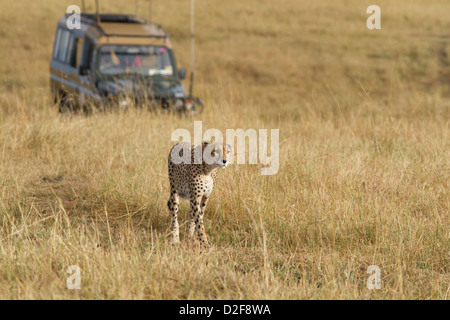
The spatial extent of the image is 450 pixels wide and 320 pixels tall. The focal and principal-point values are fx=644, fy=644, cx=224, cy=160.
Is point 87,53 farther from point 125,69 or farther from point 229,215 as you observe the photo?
point 229,215

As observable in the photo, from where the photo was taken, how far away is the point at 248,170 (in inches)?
234

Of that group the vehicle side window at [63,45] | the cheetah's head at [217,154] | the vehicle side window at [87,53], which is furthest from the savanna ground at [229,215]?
the vehicle side window at [63,45]

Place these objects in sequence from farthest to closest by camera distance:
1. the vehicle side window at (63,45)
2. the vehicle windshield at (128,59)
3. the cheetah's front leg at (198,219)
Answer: the vehicle side window at (63,45) < the vehicle windshield at (128,59) < the cheetah's front leg at (198,219)

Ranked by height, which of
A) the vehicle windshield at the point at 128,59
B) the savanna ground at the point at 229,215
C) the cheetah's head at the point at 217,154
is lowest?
the savanna ground at the point at 229,215

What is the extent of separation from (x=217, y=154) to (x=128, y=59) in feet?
21.2

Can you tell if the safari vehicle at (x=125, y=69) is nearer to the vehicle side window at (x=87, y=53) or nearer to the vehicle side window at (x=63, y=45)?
the vehicle side window at (x=87, y=53)

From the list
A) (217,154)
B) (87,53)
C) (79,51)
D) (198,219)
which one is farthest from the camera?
(79,51)

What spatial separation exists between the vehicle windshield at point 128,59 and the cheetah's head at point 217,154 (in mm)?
6160

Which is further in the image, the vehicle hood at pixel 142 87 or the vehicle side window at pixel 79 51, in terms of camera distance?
the vehicle side window at pixel 79 51

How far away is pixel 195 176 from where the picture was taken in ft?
14.3

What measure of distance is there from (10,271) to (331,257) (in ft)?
7.05

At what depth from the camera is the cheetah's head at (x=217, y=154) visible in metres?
4.14

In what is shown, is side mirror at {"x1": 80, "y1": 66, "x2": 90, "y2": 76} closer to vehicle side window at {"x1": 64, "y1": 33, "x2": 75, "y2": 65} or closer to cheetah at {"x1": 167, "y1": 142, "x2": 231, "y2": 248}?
vehicle side window at {"x1": 64, "y1": 33, "x2": 75, "y2": 65}

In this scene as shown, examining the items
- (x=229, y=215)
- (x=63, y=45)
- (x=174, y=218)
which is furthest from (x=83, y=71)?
(x=174, y=218)
